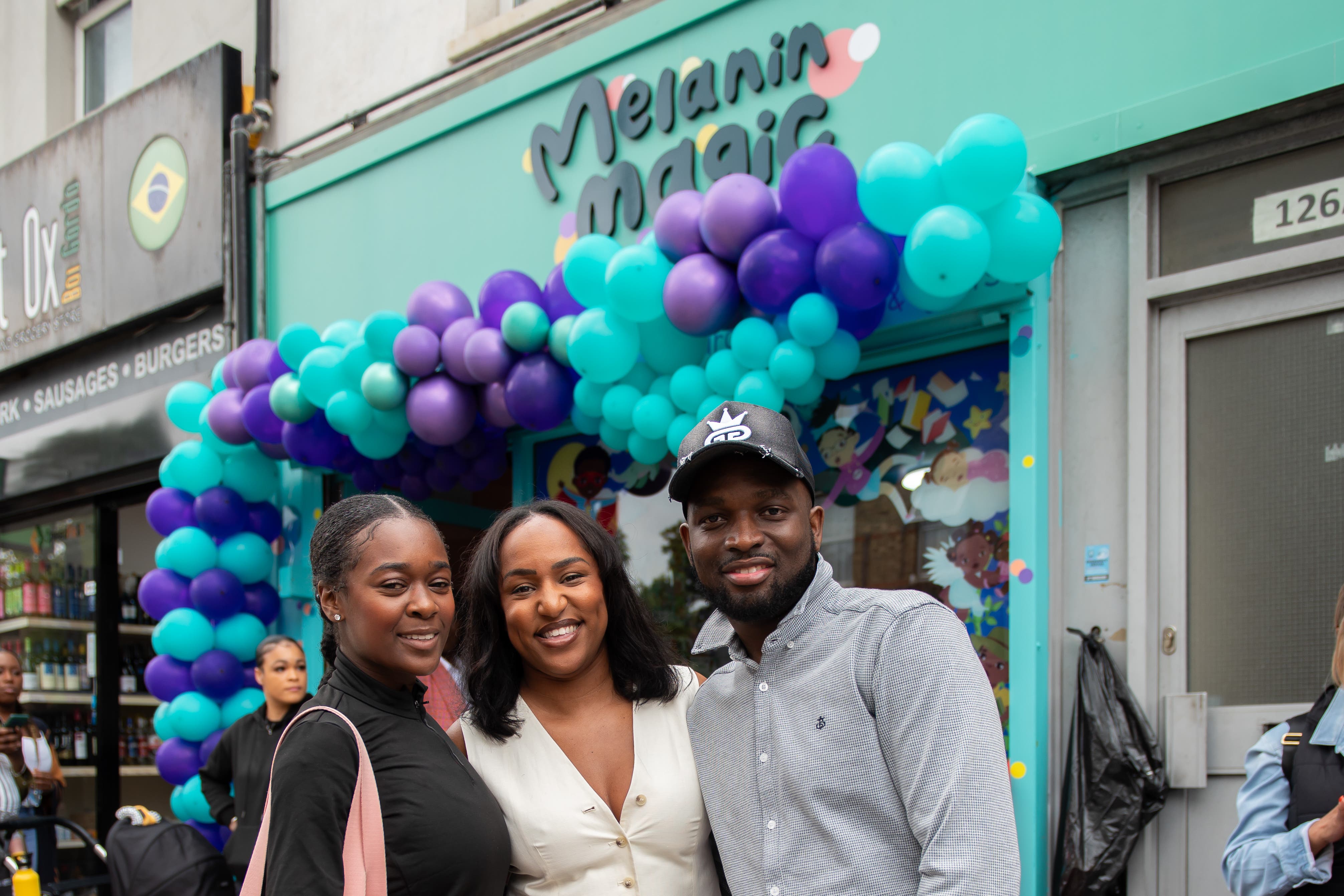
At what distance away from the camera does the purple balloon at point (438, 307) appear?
16.9ft

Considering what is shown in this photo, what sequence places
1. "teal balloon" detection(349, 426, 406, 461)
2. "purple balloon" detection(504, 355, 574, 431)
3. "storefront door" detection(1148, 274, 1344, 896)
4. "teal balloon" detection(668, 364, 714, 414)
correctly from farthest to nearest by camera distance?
1. "teal balloon" detection(349, 426, 406, 461)
2. "purple balloon" detection(504, 355, 574, 431)
3. "teal balloon" detection(668, 364, 714, 414)
4. "storefront door" detection(1148, 274, 1344, 896)

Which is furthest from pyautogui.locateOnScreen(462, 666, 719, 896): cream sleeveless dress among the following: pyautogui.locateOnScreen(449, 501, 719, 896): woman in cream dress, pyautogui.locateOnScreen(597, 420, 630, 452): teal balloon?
pyautogui.locateOnScreen(597, 420, 630, 452): teal balloon

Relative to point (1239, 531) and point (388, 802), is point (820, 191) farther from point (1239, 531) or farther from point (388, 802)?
point (388, 802)

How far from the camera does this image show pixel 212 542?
6285mm

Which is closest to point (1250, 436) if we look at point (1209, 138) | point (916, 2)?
point (1209, 138)

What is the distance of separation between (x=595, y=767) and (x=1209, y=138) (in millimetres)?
2974

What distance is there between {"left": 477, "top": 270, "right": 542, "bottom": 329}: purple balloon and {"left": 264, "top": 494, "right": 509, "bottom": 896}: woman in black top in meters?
2.59

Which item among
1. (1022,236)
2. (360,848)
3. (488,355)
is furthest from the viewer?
(488,355)

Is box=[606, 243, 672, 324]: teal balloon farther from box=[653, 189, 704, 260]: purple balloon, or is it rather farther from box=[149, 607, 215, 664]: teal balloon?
box=[149, 607, 215, 664]: teal balloon

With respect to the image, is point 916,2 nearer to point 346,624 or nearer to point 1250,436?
point 1250,436

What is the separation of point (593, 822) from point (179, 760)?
14.8 feet

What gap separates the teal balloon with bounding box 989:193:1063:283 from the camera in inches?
152

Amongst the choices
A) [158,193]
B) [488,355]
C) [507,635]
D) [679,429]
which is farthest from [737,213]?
[158,193]

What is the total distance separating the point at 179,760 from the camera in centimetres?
A: 610
